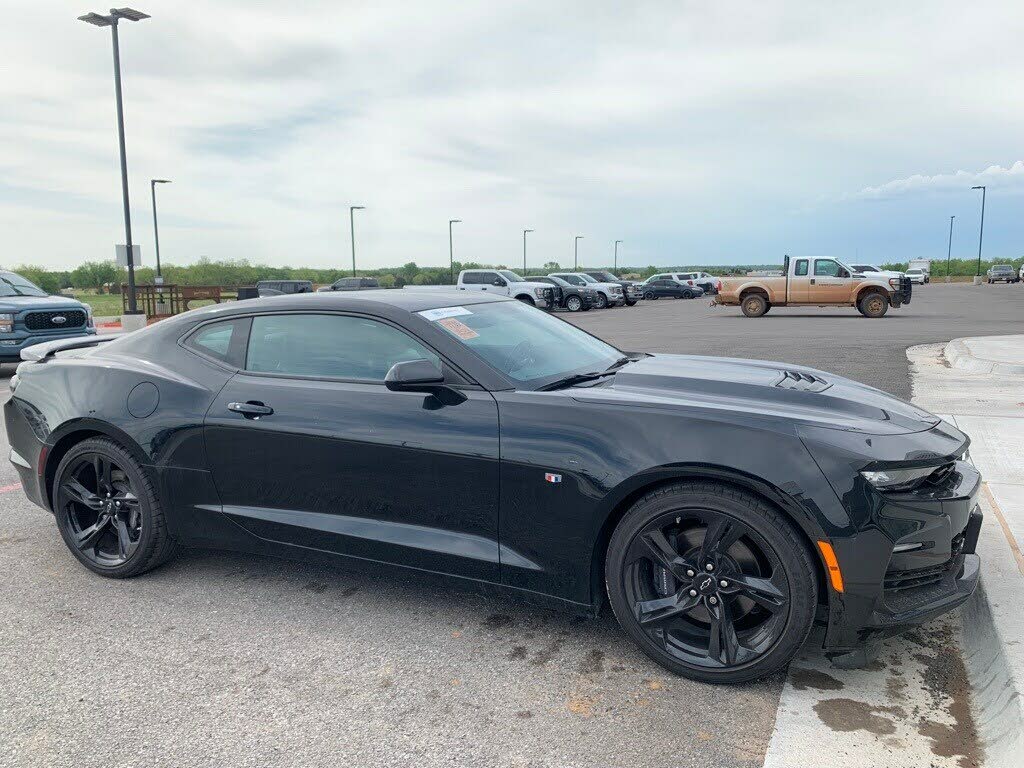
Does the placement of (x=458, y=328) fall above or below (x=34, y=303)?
above

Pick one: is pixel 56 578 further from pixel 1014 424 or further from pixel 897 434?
pixel 1014 424

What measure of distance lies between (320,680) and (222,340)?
1800 mm

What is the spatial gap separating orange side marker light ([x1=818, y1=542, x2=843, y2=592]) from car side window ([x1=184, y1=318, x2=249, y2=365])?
2.74 m

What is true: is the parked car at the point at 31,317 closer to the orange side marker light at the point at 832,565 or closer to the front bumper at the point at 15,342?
the front bumper at the point at 15,342

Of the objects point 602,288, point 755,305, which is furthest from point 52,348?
point 602,288

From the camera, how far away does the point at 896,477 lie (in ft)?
9.40

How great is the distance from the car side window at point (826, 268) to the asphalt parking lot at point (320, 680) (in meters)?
25.9

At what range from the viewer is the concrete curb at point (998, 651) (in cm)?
258

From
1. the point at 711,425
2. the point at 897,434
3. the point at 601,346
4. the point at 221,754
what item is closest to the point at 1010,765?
the point at 897,434

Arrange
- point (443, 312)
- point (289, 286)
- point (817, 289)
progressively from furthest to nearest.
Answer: point (289, 286) → point (817, 289) → point (443, 312)

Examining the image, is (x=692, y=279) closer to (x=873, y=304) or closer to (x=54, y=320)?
(x=873, y=304)

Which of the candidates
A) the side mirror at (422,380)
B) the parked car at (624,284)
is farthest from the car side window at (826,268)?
the side mirror at (422,380)

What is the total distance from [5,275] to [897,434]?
47.3 feet

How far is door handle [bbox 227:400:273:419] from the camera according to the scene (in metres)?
3.74
